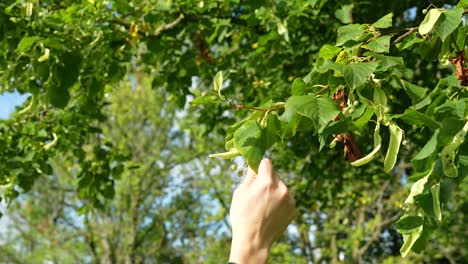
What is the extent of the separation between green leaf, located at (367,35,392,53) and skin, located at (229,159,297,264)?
559 millimetres

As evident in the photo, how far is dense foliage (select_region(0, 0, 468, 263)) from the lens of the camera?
1847 millimetres

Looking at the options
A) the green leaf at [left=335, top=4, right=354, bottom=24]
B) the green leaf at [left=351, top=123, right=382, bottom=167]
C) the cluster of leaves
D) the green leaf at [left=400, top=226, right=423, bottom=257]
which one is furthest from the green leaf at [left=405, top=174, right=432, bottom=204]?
the green leaf at [left=335, top=4, right=354, bottom=24]

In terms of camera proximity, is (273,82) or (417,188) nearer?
(417,188)

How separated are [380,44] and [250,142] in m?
0.49

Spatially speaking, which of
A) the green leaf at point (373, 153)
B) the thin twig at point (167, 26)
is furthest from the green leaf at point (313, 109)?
the thin twig at point (167, 26)

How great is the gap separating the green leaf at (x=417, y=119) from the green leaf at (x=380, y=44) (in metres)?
0.19

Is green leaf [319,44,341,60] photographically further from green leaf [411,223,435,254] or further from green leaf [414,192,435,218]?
green leaf [411,223,435,254]

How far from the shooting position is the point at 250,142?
1731mm

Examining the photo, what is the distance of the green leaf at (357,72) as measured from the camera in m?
1.70

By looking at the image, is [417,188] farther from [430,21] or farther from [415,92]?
[430,21]

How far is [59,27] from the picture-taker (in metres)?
4.27

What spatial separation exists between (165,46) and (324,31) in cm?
154

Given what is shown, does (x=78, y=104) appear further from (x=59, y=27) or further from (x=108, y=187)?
(x=59, y=27)

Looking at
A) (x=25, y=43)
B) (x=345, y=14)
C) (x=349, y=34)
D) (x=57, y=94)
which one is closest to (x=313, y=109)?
(x=349, y=34)
